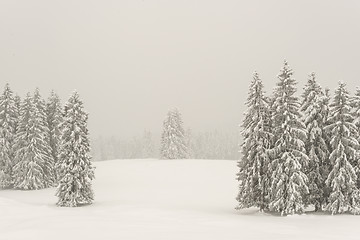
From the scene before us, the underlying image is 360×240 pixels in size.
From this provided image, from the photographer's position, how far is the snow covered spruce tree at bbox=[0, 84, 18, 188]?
1994 inches

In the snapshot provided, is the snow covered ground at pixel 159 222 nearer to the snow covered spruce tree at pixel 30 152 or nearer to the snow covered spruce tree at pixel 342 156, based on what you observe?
the snow covered spruce tree at pixel 342 156

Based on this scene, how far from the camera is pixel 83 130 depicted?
3759cm

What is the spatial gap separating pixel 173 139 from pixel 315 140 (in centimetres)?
6426

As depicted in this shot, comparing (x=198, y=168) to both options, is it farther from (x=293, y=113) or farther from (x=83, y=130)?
(x=293, y=113)

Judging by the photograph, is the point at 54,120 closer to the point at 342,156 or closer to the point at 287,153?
the point at 287,153

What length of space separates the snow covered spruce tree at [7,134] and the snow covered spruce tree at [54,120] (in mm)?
5077

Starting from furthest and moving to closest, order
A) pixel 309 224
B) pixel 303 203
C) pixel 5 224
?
pixel 303 203, pixel 309 224, pixel 5 224

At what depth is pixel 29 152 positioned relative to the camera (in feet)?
163

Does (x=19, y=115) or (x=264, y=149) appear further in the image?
(x=19, y=115)

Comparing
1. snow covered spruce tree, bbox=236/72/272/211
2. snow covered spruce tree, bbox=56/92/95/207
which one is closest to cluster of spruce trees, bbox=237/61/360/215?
snow covered spruce tree, bbox=236/72/272/211

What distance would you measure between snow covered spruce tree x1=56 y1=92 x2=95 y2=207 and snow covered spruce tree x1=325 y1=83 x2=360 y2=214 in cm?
2277

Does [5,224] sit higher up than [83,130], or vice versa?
[83,130]

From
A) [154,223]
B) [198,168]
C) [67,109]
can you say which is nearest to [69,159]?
[67,109]

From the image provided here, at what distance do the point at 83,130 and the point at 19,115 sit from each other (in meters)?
24.2
